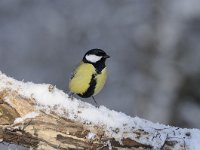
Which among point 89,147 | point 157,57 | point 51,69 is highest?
point 51,69

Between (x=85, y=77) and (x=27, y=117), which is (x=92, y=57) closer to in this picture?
(x=85, y=77)

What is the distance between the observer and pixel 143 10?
10.6 meters

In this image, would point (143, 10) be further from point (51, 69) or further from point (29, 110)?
point (29, 110)

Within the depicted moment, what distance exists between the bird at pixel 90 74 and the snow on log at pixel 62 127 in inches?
35.7

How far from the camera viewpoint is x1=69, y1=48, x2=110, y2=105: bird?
15.4 feet

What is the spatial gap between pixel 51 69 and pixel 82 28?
1.13 meters

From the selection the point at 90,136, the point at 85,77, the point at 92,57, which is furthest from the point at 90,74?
the point at 90,136

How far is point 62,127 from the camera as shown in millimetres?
3674

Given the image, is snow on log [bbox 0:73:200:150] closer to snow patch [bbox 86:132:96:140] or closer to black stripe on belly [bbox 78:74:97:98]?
snow patch [bbox 86:132:96:140]

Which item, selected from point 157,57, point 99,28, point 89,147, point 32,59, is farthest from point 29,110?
point 32,59

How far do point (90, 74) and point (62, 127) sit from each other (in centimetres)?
109

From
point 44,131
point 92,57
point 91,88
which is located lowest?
point 44,131

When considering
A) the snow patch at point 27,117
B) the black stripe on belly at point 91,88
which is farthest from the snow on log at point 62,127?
the black stripe on belly at point 91,88

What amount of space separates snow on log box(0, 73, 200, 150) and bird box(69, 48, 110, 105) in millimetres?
908
